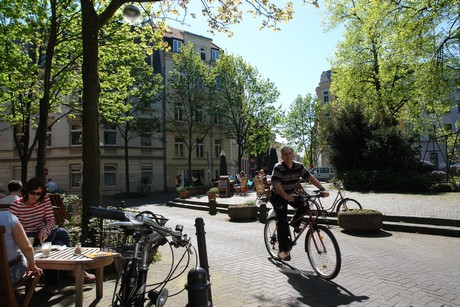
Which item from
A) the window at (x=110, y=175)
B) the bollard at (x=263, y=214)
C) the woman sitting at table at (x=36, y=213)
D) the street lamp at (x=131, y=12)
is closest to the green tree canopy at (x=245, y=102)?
the window at (x=110, y=175)

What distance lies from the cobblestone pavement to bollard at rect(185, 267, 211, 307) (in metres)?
0.94

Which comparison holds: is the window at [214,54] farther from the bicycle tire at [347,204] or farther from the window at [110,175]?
the bicycle tire at [347,204]

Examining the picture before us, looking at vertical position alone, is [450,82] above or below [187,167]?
above

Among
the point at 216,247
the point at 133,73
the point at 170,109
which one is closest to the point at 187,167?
the point at 170,109

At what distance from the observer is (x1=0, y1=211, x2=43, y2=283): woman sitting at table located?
3.18 metres

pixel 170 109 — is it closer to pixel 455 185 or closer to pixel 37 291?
pixel 455 185

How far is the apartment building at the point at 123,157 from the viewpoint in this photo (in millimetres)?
30688

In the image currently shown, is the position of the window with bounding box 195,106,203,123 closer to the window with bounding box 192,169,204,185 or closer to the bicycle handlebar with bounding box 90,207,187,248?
the window with bounding box 192,169,204,185

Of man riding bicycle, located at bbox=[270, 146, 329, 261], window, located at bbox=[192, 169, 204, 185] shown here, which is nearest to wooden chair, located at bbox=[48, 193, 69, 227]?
man riding bicycle, located at bbox=[270, 146, 329, 261]

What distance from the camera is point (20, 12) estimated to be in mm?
12094

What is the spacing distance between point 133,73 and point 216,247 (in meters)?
23.9

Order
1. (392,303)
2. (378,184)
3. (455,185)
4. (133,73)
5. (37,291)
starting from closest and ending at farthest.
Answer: (392,303)
(37,291)
(455,185)
(378,184)
(133,73)

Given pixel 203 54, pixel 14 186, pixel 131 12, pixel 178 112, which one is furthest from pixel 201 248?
pixel 203 54

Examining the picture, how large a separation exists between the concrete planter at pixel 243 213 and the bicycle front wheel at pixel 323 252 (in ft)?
22.1
